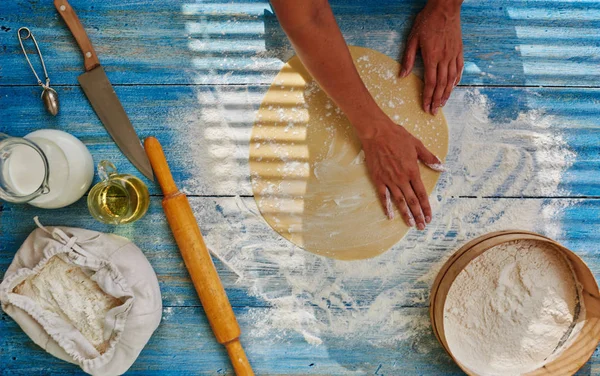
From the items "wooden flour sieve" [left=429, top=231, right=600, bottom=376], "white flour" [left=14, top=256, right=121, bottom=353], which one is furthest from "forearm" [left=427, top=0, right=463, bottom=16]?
"white flour" [left=14, top=256, right=121, bottom=353]

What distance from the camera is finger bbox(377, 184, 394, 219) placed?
0.94m

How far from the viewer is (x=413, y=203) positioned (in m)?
0.94

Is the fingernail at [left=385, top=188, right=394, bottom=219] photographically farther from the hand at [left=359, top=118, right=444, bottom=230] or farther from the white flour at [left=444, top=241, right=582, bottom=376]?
the white flour at [left=444, top=241, right=582, bottom=376]

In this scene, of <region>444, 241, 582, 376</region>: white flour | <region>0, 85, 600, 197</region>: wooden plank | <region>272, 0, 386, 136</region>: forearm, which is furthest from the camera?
<region>0, 85, 600, 197</region>: wooden plank

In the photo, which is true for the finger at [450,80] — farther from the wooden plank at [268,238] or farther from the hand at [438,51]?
the wooden plank at [268,238]

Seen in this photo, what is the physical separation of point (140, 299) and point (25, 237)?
311 millimetres

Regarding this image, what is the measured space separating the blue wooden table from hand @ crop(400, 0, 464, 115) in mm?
40

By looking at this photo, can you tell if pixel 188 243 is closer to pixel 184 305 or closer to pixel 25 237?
pixel 184 305

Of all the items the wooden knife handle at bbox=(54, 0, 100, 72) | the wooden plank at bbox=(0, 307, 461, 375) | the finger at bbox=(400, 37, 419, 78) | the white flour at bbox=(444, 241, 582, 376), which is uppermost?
the wooden knife handle at bbox=(54, 0, 100, 72)

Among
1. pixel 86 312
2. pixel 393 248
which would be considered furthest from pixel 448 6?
pixel 86 312

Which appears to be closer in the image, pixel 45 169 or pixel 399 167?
pixel 45 169

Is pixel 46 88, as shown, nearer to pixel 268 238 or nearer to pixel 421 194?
pixel 268 238

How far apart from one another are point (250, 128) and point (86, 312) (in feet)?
1.68

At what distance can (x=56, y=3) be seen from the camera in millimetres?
972
